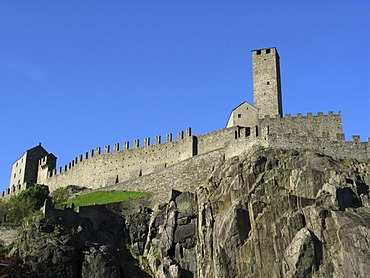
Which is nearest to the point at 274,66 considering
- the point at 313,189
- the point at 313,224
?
the point at 313,189

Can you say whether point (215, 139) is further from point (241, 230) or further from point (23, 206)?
point (23, 206)

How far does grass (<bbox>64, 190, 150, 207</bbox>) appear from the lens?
54.7 metres

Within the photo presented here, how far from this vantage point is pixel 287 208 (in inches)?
1658

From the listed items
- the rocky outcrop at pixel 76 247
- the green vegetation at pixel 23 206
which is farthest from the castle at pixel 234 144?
the rocky outcrop at pixel 76 247

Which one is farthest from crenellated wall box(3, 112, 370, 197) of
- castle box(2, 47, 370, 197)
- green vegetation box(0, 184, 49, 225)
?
green vegetation box(0, 184, 49, 225)

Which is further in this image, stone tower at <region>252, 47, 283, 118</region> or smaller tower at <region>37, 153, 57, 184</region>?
smaller tower at <region>37, 153, 57, 184</region>

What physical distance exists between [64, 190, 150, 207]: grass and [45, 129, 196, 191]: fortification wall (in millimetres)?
3536

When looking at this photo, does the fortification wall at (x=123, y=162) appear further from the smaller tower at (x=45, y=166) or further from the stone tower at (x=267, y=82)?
the stone tower at (x=267, y=82)

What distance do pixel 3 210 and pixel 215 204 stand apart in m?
22.1

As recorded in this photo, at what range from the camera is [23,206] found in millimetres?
56844

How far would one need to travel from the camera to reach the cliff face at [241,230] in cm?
3916

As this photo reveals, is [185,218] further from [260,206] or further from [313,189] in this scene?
[313,189]

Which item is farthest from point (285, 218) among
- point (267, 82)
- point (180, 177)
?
point (267, 82)

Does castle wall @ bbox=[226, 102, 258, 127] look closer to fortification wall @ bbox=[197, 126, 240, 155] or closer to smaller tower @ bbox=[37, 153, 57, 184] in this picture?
fortification wall @ bbox=[197, 126, 240, 155]
